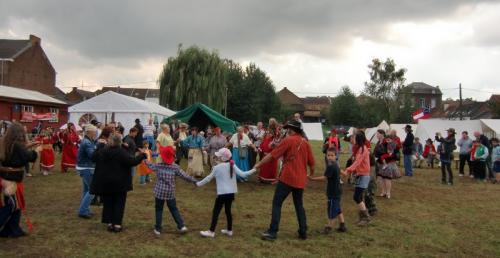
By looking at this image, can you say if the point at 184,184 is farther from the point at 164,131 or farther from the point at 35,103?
the point at 35,103

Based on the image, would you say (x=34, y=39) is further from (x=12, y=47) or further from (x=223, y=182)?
Answer: (x=223, y=182)

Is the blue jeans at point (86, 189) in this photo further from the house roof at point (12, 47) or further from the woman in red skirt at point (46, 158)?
the house roof at point (12, 47)

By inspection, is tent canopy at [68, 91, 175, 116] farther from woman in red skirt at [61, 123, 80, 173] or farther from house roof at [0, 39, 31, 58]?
house roof at [0, 39, 31, 58]

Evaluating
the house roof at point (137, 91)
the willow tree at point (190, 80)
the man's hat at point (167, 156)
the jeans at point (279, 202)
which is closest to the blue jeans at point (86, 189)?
the man's hat at point (167, 156)

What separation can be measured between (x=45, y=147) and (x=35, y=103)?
23699 millimetres

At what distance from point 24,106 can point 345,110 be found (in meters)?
51.4

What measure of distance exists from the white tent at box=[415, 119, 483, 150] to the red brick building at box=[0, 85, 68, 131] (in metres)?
28.8

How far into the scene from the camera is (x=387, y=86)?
55594 mm

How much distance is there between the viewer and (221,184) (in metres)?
6.59

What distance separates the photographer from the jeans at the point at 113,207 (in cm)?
686

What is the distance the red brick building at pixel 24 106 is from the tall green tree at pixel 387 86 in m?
37.8

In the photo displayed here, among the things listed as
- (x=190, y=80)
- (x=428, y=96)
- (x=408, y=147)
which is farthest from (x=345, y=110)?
(x=408, y=147)

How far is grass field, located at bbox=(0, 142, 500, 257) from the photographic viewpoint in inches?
237

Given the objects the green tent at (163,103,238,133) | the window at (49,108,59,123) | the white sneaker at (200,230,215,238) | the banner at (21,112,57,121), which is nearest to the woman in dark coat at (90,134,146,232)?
the white sneaker at (200,230,215,238)
